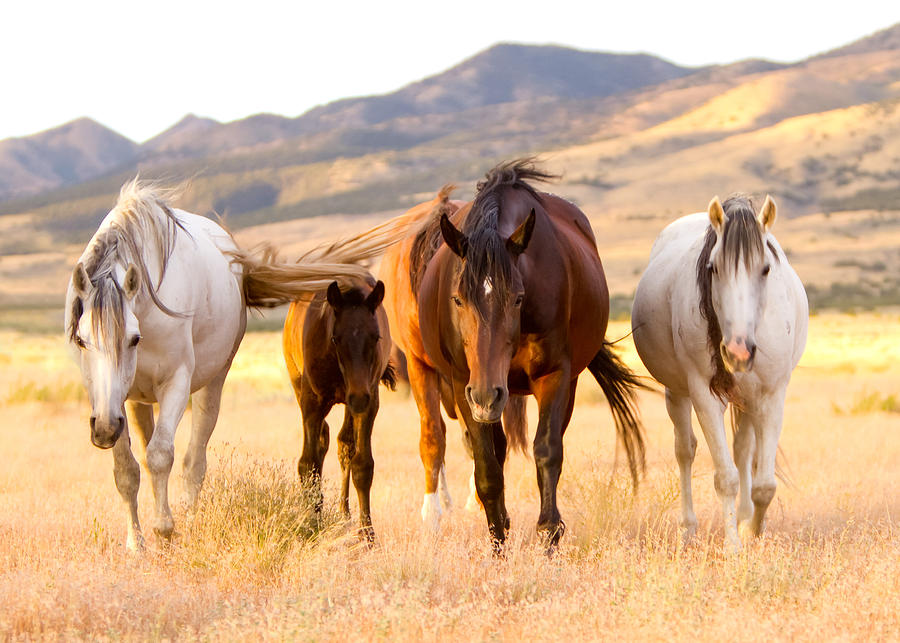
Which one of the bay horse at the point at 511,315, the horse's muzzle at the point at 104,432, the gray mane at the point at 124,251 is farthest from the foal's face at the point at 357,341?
the horse's muzzle at the point at 104,432

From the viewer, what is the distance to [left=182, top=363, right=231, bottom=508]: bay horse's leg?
22.4 feet

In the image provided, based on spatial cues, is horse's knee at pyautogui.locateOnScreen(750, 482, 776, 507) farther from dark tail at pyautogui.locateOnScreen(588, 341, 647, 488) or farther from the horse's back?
dark tail at pyautogui.locateOnScreen(588, 341, 647, 488)

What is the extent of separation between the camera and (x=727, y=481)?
21.2 feet

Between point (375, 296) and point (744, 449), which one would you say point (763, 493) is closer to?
point (744, 449)

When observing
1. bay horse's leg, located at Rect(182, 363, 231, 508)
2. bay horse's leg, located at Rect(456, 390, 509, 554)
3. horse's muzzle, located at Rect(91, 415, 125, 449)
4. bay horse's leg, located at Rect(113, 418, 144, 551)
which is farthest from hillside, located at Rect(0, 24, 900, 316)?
horse's muzzle, located at Rect(91, 415, 125, 449)

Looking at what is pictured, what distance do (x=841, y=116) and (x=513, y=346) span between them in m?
111

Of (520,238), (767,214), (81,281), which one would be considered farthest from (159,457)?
(767,214)

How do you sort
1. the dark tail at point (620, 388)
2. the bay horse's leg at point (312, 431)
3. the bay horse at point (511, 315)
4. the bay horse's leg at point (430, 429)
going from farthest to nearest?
the dark tail at point (620, 388)
the bay horse's leg at point (430, 429)
the bay horse's leg at point (312, 431)
the bay horse at point (511, 315)

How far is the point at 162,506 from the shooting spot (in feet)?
19.8

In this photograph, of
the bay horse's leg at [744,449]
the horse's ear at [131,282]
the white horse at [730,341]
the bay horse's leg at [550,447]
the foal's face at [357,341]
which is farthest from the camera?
the bay horse's leg at [744,449]

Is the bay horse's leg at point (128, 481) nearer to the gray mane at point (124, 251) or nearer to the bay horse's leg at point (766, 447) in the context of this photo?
the gray mane at point (124, 251)

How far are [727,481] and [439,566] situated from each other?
6.55ft

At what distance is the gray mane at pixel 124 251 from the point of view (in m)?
5.35

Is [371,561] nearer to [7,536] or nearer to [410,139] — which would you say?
[7,536]
